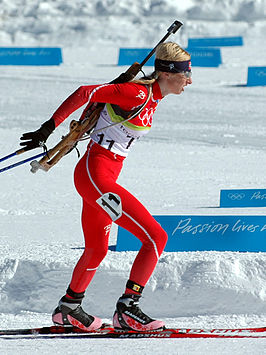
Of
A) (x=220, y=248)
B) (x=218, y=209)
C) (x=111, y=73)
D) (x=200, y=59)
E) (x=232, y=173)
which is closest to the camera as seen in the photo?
(x=220, y=248)

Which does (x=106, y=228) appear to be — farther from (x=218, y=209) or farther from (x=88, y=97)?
(x=218, y=209)

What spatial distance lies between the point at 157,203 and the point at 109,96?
11.3 feet

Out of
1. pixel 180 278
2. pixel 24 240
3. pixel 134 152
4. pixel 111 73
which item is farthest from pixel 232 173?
pixel 111 73

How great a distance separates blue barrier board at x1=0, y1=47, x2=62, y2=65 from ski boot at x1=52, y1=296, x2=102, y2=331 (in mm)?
14166

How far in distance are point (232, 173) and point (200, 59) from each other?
377 inches

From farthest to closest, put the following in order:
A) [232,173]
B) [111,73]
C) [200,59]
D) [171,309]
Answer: [200,59]
[111,73]
[232,173]
[171,309]

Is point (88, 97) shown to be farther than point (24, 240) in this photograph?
No

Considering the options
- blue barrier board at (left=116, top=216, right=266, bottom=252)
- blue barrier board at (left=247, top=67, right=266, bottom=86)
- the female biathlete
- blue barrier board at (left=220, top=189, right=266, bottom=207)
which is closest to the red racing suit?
the female biathlete

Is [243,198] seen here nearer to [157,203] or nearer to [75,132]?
[157,203]

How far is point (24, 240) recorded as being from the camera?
567 centimetres

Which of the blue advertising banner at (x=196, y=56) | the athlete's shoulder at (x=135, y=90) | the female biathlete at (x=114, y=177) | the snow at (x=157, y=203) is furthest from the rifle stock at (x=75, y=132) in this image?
the blue advertising banner at (x=196, y=56)

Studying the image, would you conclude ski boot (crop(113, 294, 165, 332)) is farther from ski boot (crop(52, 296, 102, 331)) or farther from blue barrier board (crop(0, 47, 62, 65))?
blue barrier board (crop(0, 47, 62, 65))

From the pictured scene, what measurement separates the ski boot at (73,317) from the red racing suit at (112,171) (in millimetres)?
202

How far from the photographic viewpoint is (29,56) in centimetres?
1775
